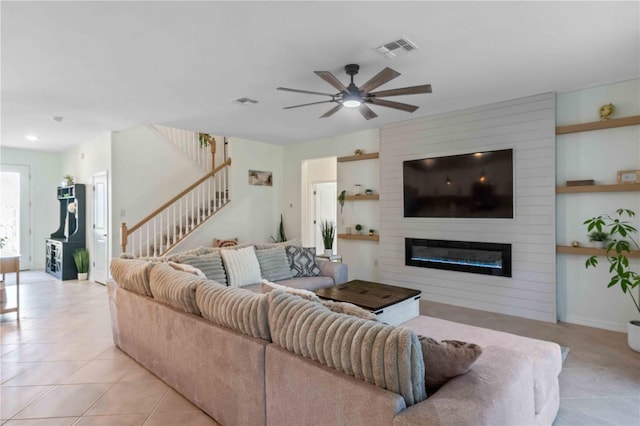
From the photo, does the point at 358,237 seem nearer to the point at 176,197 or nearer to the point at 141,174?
the point at 176,197

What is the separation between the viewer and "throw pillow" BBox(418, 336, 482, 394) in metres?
1.36

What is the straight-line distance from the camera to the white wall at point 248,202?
22.1 feet

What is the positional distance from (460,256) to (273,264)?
102 inches

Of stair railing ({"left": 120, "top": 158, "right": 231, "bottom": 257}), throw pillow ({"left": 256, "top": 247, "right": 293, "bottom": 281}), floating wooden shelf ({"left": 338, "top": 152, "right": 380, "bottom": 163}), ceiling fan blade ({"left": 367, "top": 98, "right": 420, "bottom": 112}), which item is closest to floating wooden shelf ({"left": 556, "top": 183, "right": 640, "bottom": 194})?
ceiling fan blade ({"left": 367, "top": 98, "right": 420, "bottom": 112})

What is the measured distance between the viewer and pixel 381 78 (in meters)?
2.81

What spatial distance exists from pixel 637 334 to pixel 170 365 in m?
4.11

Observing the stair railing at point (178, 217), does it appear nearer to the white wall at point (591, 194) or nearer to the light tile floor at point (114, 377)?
the light tile floor at point (114, 377)

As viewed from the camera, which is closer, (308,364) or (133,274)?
(308,364)

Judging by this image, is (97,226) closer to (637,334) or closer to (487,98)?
(487,98)

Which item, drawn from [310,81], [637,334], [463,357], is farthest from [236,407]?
[637,334]

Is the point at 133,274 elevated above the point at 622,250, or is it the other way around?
the point at 622,250

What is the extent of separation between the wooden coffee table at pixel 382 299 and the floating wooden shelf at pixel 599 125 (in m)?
2.64

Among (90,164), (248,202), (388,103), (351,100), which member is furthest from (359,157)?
(90,164)

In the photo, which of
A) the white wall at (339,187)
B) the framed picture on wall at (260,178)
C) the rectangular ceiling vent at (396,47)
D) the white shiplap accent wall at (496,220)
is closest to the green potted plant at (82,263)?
the framed picture on wall at (260,178)
